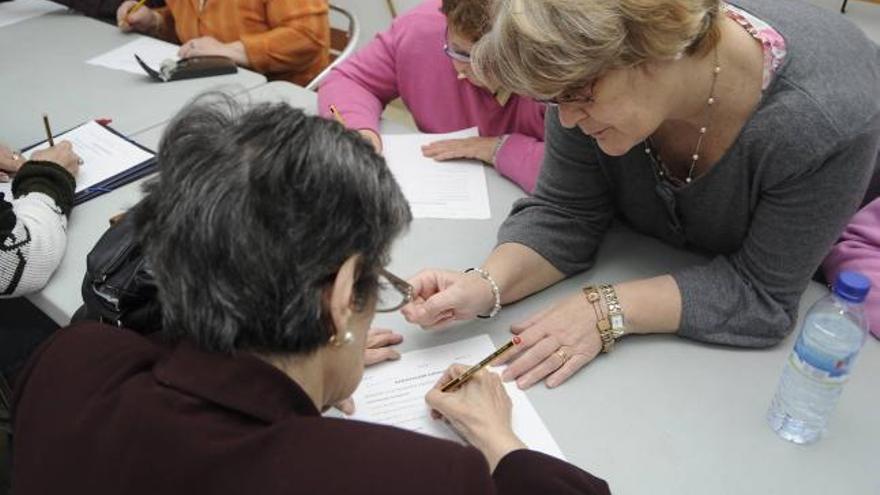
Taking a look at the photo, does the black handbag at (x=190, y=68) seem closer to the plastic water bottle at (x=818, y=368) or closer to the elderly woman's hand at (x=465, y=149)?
the elderly woman's hand at (x=465, y=149)

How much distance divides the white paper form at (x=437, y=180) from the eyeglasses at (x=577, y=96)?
0.48m

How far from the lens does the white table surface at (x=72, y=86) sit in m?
1.90

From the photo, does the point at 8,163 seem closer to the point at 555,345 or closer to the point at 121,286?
the point at 121,286

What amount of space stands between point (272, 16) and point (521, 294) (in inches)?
60.0

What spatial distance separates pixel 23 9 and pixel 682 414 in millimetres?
2832

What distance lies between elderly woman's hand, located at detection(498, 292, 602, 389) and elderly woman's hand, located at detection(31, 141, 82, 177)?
3.58 ft

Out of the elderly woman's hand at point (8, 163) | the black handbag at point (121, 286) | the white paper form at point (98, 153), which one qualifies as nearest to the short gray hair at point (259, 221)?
the black handbag at point (121, 286)

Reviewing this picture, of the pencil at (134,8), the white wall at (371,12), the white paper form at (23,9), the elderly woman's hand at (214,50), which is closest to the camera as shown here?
the elderly woman's hand at (214,50)

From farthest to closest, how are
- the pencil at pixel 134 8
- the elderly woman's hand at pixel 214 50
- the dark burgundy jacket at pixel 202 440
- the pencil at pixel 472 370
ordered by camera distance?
the pencil at pixel 134 8 < the elderly woman's hand at pixel 214 50 < the pencil at pixel 472 370 < the dark burgundy jacket at pixel 202 440

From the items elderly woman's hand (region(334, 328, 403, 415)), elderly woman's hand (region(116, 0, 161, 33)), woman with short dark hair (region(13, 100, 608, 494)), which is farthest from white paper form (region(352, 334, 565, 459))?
elderly woman's hand (region(116, 0, 161, 33))

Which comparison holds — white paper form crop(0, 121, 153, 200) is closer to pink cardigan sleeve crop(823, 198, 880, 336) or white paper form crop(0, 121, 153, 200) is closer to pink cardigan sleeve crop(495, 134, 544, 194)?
pink cardigan sleeve crop(495, 134, 544, 194)

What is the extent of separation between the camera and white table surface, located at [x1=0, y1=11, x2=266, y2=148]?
1.90 metres

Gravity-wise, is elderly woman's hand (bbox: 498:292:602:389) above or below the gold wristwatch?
below

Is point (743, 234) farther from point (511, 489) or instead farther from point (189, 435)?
point (189, 435)
